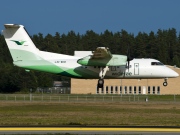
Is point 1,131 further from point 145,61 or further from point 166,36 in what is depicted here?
point 166,36

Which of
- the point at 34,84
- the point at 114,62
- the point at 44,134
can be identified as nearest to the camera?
the point at 44,134

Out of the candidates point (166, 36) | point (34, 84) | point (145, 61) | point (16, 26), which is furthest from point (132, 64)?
point (166, 36)

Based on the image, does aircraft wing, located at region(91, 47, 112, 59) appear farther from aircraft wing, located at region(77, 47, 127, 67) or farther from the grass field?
the grass field

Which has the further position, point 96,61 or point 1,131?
point 96,61

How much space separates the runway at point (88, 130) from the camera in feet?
79.7

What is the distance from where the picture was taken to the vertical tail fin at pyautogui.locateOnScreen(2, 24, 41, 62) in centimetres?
5275

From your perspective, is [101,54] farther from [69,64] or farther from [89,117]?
[89,117]

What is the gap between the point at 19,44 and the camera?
53.2 metres

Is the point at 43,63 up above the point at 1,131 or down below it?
above

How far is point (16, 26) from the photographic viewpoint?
52.6 m

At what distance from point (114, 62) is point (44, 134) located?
2904cm

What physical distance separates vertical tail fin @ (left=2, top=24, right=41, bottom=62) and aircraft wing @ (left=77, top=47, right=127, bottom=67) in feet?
16.4

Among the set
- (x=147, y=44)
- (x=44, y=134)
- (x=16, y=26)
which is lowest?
(x=44, y=134)

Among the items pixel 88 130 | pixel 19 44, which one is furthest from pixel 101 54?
pixel 88 130
